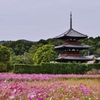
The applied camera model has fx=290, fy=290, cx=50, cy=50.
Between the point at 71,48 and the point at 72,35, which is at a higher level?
the point at 72,35

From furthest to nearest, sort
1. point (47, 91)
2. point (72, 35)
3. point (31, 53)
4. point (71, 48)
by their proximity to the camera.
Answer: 1. point (31, 53)
2. point (72, 35)
3. point (71, 48)
4. point (47, 91)

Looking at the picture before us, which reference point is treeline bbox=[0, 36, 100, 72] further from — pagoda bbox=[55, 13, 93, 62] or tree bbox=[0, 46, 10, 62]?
pagoda bbox=[55, 13, 93, 62]

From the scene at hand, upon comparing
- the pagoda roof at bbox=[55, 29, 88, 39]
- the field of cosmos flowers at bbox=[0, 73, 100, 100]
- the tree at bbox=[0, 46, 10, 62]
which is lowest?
the field of cosmos flowers at bbox=[0, 73, 100, 100]

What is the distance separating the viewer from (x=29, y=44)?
80.8 m

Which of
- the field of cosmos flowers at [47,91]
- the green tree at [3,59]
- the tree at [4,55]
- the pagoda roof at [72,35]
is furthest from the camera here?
the tree at [4,55]

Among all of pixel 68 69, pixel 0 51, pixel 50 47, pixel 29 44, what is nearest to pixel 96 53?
pixel 29 44

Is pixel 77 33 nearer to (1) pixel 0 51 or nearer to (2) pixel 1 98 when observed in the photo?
(1) pixel 0 51

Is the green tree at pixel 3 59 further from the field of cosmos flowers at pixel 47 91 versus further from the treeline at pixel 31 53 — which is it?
the field of cosmos flowers at pixel 47 91

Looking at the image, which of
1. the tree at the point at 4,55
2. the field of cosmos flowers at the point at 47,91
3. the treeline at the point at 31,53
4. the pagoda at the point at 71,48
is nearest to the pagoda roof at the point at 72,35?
the pagoda at the point at 71,48

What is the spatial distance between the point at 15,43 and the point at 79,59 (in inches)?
1626

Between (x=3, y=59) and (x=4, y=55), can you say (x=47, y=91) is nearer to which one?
(x=3, y=59)

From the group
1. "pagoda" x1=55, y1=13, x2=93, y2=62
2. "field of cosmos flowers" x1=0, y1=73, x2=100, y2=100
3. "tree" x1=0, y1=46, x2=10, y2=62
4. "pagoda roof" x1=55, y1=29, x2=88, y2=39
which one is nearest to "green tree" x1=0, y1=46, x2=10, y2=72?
"tree" x1=0, y1=46, x2=10, y2=62

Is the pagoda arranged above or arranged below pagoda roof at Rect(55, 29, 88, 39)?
below

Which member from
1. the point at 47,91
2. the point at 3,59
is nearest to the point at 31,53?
the point at 3,59
